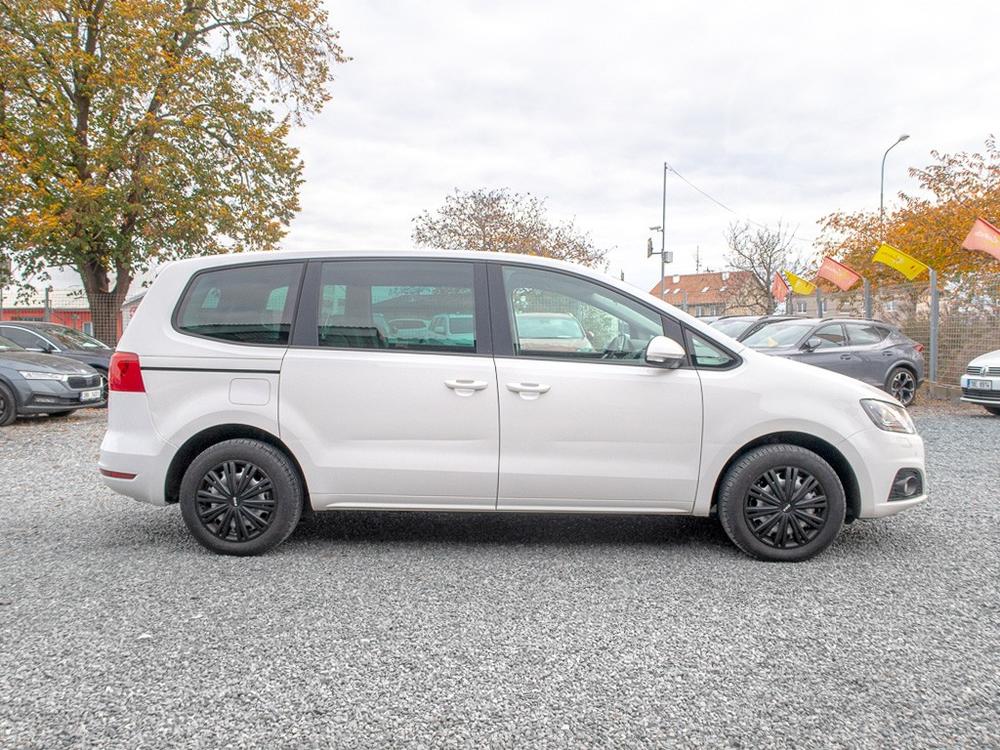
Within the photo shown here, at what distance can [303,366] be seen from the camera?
400cm

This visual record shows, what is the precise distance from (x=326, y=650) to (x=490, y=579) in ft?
3.56

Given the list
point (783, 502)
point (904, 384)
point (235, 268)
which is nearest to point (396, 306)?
point (235, 268)

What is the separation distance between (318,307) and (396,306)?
1.49 feet

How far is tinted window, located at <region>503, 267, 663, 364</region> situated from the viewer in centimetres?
405

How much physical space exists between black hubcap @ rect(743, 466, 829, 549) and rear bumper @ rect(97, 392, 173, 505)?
331cm

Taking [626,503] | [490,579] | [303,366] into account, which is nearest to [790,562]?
[626,503]

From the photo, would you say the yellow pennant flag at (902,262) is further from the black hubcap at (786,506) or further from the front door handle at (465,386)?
the front door handle at (465,386)

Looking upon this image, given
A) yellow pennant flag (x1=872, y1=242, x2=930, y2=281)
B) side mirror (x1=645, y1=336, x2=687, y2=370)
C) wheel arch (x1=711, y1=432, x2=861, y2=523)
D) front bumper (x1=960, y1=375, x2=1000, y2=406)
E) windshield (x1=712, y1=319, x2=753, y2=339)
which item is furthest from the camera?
yellow pennant flag (x1=872, y1=242, x2=930, y2=281)

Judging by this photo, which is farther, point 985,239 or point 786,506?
point 985,239

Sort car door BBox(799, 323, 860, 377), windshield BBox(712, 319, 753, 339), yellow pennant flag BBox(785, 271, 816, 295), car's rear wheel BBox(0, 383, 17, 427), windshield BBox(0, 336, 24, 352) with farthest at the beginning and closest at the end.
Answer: yellow pennant flag BBox(785, 271, 816, 295) → windshield BBox(712, 319, 753, 339) → car door BBox(799, 323, 860, 377) → windshield BBox(0, 336, 24, 352) → car's rear wheel BBox(0, 383, 17, 427)

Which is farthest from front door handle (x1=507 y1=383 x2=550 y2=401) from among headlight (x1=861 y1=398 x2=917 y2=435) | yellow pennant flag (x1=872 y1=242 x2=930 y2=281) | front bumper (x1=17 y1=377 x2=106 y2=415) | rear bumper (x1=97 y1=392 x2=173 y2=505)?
yellow pennant flag (x1=872 y1=242 x2=930 y2=281)

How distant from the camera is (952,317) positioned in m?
13.2

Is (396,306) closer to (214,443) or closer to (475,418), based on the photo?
(475,418)

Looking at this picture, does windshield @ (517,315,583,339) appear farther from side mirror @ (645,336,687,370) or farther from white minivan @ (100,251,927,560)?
side mirror @ (645,336,687,370)
